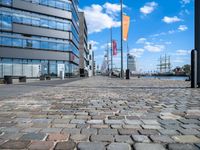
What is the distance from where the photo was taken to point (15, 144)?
438 centimetres

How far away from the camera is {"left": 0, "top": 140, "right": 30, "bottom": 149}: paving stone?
422 cm

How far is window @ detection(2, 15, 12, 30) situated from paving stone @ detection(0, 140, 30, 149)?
4924 cm

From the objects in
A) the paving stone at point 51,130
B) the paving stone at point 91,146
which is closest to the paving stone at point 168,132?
the paving stone at point 91,146

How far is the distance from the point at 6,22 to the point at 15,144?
49884 millimetres

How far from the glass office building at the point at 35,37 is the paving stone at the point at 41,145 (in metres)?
47.7

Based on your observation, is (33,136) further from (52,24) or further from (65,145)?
(52,24)

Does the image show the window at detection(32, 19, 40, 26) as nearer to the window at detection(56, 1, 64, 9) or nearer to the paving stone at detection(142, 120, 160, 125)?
the window at detection(56, 1, 64, 9)

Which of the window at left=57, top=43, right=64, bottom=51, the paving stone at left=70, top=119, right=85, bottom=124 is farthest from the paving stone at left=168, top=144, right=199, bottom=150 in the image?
the window at left=57, top=43, right=64, bottom=51

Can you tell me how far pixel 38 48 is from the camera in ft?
186

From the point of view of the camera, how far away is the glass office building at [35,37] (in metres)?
51.3

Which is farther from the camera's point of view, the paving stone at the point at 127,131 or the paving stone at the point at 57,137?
the paving stone at the point at 127,131

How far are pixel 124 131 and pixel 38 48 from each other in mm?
53240

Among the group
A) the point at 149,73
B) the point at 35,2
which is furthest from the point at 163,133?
the point at 149,73

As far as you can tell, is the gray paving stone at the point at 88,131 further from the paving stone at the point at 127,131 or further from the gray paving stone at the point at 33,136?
the gray paving stone at the point at 33,136
